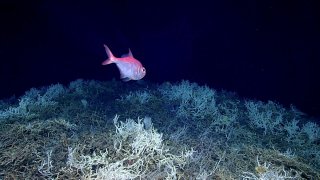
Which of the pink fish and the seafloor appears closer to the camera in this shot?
the seafloor

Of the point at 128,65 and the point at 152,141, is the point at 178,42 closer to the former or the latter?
the point at 128,65

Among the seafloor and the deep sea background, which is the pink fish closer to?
the seafloor

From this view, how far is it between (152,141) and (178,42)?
1501 centimetres

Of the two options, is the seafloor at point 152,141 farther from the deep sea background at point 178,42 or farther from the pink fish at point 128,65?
the deep sea background at point 178,42

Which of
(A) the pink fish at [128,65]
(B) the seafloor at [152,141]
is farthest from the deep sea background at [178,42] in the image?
(A) the pink fish at [128,65]

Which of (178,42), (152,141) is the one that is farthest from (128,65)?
(178,42)

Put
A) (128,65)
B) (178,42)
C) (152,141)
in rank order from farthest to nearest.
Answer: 1. (178,42)
2. (128,65)
3. (152,141)

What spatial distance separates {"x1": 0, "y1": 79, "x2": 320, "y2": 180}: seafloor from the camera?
4.27m

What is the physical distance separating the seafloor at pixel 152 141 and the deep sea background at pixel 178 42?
337 inches

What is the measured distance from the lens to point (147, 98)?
348 inches

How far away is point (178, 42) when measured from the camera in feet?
62.6

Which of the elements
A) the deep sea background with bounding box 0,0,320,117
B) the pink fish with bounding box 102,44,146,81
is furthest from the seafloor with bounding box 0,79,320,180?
the deep sea background with bounding box 0,0,320,117

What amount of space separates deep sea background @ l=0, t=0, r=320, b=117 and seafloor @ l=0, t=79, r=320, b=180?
856 cm

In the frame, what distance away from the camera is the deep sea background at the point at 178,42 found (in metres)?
15.9
